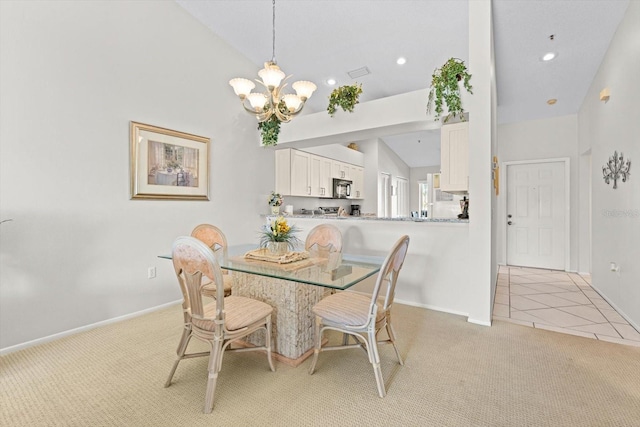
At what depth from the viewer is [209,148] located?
12.9 feet

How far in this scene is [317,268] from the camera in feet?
6.83

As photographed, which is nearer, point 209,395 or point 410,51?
point 209,395

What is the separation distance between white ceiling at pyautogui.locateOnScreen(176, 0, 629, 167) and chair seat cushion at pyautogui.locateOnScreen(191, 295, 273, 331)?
3235 mm

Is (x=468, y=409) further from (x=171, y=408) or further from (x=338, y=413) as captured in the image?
(x=171, y=408)

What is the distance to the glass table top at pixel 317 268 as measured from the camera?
177 cm

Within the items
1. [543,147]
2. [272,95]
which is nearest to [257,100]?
[272,95]

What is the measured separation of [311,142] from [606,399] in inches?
151

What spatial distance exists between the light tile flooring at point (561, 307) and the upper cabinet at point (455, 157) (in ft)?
4.85

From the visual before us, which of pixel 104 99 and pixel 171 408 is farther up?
pixel 104 99

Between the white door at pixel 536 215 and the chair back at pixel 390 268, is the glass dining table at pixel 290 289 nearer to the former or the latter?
the chair back at pixel 390 268

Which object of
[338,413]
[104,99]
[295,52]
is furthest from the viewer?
[295,52]

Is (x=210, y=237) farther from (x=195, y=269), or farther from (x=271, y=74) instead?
(x=271, y=74)

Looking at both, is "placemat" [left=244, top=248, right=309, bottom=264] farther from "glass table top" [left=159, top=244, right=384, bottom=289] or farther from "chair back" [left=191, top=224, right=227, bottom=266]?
"chair back" [left=191, top=224, right=227, bottom=266]

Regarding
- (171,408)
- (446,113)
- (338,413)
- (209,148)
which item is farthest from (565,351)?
(209,148)
